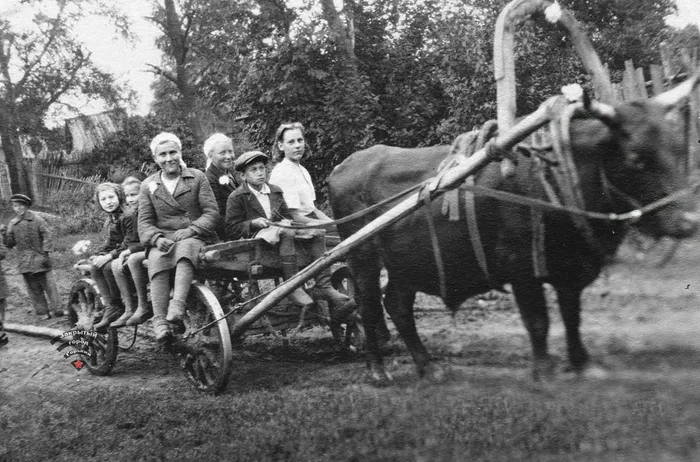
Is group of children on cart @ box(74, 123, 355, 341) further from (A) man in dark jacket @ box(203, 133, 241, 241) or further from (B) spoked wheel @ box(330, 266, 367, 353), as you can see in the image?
(B) spoked wheel @ box(330, 266, 367, 353)

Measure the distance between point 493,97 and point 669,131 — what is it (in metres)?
4.35

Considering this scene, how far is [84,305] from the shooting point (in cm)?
690

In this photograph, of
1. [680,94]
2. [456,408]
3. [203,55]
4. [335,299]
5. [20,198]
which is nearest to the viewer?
[680,94]

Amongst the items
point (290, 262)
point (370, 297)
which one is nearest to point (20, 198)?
point (290, 262)

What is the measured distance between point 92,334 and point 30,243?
14.9ft

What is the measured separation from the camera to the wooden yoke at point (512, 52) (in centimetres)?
365

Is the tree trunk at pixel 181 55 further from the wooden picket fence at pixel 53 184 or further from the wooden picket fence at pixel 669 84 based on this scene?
the wooden picket fence at pixel 669 84

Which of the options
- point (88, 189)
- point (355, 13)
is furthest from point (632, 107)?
point (88, 189)

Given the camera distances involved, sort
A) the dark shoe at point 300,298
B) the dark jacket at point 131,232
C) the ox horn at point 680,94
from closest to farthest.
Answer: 1. the ox horn at point 680,94
2. the dark shoe at point 300,298
3. the dark jacket at point 131,232

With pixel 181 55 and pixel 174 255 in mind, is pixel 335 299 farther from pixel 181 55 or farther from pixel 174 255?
pixel 181 55

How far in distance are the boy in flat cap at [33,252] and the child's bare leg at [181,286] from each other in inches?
225

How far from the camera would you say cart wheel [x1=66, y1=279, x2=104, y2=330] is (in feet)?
21.4

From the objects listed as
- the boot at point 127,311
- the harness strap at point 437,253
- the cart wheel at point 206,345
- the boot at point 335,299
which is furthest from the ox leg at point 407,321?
the boot at point 127,311

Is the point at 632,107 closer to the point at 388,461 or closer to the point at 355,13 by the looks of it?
the point at 388,461
